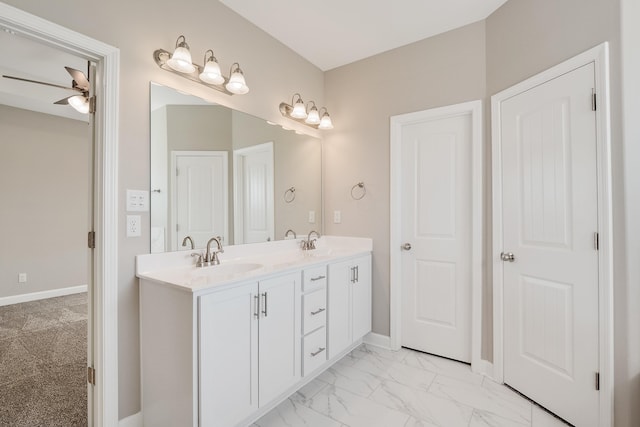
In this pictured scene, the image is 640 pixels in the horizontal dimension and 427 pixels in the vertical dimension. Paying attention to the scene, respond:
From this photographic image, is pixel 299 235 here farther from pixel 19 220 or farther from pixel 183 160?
pixel 19 220

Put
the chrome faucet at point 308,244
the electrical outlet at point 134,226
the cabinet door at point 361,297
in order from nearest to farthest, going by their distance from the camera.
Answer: the electrical outlet at point 134,226 < the cabinet door at point 361,297 < the chrome faucet at point 308,244

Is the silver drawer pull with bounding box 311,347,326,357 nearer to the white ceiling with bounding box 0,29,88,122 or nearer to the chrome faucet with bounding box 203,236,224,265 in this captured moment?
the chrome faucet with bounding box 203,236,224,265

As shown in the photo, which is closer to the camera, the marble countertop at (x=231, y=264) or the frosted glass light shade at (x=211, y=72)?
the marble countertop at (x=231, y=264)

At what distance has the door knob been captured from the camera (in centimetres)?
207

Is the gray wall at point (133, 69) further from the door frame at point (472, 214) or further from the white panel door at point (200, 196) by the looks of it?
the door frame at point (472, 214)

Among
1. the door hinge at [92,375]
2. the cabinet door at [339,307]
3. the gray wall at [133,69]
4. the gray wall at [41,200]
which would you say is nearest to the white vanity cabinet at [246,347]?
the cabinet door at [339,307]

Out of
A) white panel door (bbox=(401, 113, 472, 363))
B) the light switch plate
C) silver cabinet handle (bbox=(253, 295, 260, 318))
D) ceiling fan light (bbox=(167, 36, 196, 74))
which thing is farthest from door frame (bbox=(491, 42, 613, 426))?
the light switch plate

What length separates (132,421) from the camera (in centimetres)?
162

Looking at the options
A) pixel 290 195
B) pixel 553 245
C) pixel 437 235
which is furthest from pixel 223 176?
pixel 553 245

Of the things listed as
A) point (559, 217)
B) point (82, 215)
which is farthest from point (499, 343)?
point (82, 215)

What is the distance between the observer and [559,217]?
1.78 m

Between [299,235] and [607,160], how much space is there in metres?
2.14

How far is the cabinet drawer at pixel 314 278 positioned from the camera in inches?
78.4

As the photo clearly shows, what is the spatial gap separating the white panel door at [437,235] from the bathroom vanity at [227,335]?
2.93 ft
